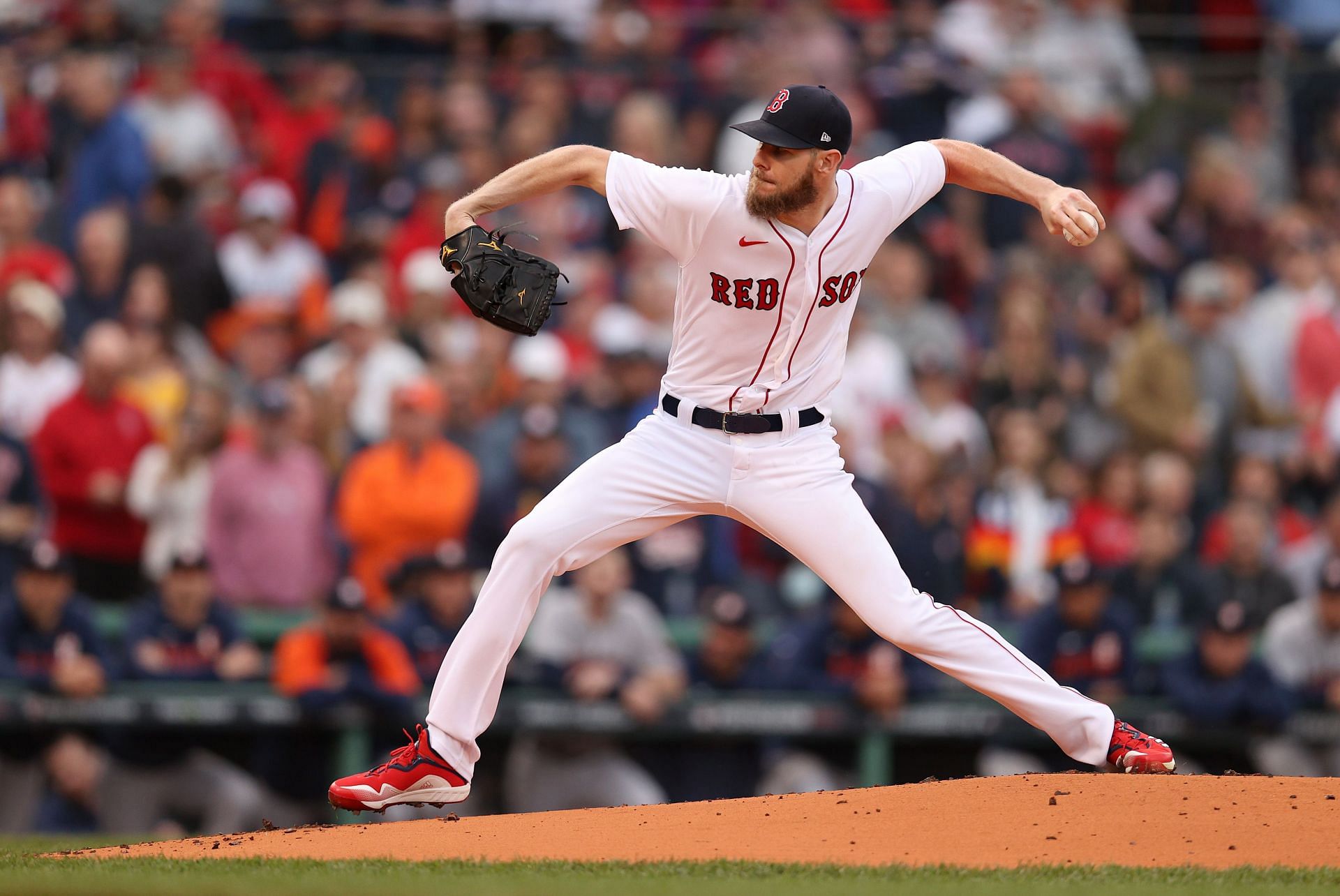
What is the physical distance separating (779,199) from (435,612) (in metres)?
3.65

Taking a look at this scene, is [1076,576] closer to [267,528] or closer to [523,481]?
[523,481]

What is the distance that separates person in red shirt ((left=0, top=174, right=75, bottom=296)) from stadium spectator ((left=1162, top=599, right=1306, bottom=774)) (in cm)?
618

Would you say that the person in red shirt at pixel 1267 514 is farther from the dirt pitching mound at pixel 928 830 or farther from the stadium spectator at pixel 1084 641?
the dirt pitching mound at pixel 928 830

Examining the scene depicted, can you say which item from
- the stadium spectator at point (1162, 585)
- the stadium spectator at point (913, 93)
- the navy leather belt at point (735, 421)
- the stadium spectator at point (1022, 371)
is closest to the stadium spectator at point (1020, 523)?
the stadium spectator at point (1162, 585)

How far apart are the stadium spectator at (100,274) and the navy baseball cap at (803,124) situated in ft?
19.1

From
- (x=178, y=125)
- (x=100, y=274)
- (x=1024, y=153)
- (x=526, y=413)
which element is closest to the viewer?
(x=526, y=413)

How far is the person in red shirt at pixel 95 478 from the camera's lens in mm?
8922

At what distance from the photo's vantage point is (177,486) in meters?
9.03

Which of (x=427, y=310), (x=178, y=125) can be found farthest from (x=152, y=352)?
(x=178, y=125)

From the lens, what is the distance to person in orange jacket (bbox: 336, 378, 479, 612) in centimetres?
898

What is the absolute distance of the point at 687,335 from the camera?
547 cm

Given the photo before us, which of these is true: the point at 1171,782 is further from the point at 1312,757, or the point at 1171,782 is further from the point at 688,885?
the point at 1312,757

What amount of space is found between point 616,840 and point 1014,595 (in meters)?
4.06

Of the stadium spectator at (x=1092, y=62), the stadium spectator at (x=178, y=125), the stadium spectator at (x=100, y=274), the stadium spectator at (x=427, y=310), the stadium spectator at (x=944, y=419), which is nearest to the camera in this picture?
the stadium spectator at (x=944, y=419)
